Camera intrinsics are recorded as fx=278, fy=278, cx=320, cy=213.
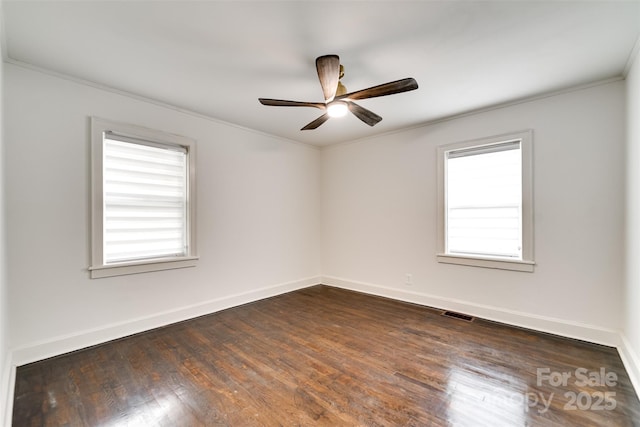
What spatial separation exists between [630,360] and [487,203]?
1.85 metres

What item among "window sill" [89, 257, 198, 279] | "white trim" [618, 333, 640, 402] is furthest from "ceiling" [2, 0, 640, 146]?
"white trim" [618, 333, 640, 402]

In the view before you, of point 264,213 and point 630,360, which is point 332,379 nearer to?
point 630,360

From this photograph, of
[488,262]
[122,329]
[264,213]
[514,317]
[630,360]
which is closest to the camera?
[630,360]

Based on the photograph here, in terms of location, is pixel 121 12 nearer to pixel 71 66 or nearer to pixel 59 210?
pixel 71 66

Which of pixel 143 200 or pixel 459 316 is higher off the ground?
pixel 143 200

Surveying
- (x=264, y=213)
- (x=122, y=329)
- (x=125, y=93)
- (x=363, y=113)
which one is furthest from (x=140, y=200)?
(x=363, y=113)

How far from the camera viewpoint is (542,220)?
120 inches

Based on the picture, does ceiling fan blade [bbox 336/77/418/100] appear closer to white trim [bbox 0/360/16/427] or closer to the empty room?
the empty room

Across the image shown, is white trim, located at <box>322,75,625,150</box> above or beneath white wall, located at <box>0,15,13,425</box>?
above

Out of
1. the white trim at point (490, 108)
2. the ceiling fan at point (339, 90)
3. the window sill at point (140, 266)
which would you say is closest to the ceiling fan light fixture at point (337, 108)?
the ceiling fan at point (339, 90)

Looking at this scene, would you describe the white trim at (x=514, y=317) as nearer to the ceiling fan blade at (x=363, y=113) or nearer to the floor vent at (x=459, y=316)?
the floor vent at (x=459, y=316)

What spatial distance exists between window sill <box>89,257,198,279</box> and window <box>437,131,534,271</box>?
3333 mm

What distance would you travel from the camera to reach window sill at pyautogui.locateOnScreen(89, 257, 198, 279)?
2.76 metres

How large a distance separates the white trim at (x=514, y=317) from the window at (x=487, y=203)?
527 millimetres
